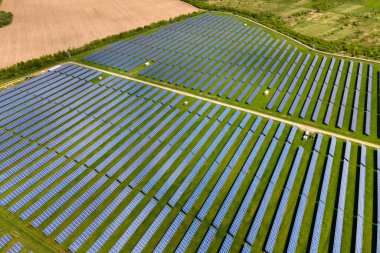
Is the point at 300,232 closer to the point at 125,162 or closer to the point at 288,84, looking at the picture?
the point at 125,162

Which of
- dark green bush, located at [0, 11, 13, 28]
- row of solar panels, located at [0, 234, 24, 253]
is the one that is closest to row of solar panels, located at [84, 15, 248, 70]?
row of solar panels, located at [0, 234, 24, 253]

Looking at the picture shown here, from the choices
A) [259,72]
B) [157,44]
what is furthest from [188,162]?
[157,44]

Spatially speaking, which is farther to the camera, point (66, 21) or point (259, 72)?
point (66, 21)

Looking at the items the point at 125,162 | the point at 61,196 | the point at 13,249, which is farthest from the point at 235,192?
the point at 13,249

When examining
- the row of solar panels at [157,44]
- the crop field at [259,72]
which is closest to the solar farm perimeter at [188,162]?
the crop field at [259,72]

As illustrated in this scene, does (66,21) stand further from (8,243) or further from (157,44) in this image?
(8,243)

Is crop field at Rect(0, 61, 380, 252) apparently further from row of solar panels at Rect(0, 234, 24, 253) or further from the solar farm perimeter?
row of solar panels at Rect(0, 234, 24, 253)

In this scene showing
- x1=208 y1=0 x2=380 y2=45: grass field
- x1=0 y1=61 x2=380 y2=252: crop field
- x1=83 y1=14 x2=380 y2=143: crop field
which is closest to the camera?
x1=0 y1=61 x2=380 y2=252: crop field
